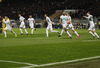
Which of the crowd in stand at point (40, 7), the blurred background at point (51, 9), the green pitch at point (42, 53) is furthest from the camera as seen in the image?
the crowd in stand at point (40, 7)

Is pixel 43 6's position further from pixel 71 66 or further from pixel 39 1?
pixel 71 66

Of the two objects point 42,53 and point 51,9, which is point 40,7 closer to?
point 51,9

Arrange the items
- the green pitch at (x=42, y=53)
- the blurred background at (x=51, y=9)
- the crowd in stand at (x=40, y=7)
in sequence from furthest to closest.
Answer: the crowd in stand at (x=40, y=7) → the blurred background at (x=51, y=9) → the green pitch at (x=42, y=53)

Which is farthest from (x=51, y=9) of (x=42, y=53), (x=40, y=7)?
(x=42, y=53)

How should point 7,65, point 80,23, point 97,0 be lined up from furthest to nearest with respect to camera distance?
1. point 97,0
2. point 80,23
3. point 7,65

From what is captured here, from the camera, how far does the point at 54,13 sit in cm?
6519

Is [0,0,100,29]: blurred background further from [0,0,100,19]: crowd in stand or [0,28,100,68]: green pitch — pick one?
[0,28,100,68]: green pitch

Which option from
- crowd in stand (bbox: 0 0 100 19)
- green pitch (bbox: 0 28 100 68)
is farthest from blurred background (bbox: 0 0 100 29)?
green pitch (bbox: 0 28 100 68)

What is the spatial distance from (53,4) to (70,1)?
5.11m

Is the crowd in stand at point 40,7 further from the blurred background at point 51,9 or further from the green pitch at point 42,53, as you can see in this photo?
the green pitch at point 42,53

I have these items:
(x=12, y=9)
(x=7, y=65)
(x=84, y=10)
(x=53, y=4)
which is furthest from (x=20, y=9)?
(x=7, y=65)

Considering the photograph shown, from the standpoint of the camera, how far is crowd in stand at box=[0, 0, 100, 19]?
59375 mm

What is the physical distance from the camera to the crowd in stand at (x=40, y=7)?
2338 inches

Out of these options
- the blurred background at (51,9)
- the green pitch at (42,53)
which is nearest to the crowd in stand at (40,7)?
the blurred background at (51,9)
